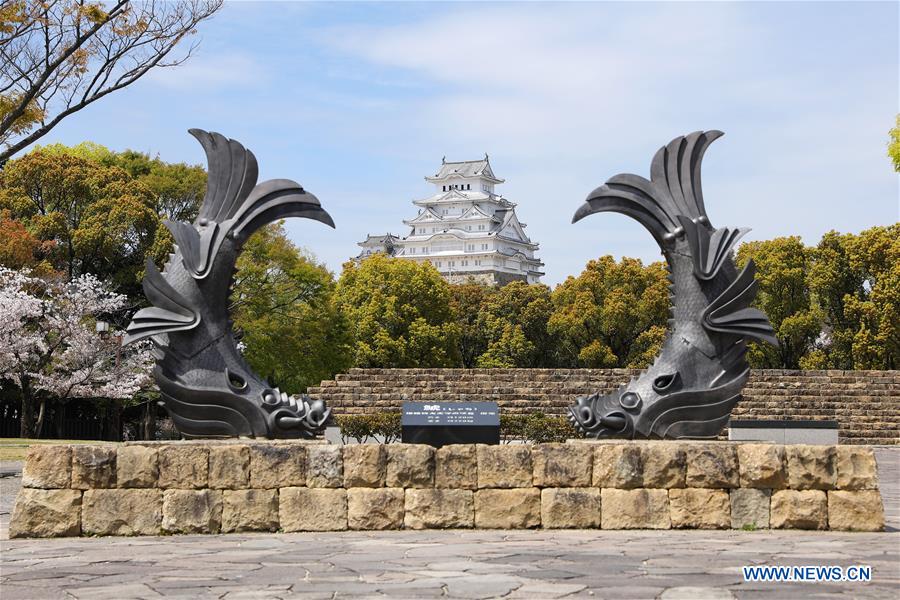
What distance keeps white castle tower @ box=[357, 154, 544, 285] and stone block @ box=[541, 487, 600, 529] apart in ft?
225

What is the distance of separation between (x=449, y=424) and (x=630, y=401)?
12.5 feet

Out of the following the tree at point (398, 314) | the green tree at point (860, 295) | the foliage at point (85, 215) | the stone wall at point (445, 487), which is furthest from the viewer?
the tree at point (398, 314)

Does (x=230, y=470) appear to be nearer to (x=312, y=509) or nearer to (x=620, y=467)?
(x=312, y=509)

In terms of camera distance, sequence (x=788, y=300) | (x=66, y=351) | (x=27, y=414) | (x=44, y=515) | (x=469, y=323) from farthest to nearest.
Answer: (x=469, y=323)
(x=788, y=300)
(x=27, y=414)
(x=66, y=351)
(x=44, y=515)

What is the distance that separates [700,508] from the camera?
29.4 ft

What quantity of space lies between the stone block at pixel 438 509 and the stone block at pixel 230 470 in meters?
1.39

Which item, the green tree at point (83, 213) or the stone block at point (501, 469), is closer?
the stone block at point (501, 469)

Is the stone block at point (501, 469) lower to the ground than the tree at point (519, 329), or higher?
lower

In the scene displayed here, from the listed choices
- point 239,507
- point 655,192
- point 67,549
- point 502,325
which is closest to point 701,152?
point 655,192

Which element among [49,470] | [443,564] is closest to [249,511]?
[49,470]

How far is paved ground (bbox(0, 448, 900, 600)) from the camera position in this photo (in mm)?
5930

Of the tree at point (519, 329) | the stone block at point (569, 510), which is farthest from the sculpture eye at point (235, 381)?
the tree at point (519, 329)

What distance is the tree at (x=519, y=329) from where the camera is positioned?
154 ft

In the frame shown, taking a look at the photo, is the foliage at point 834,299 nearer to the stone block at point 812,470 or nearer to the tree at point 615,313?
the tree at point 615,313
